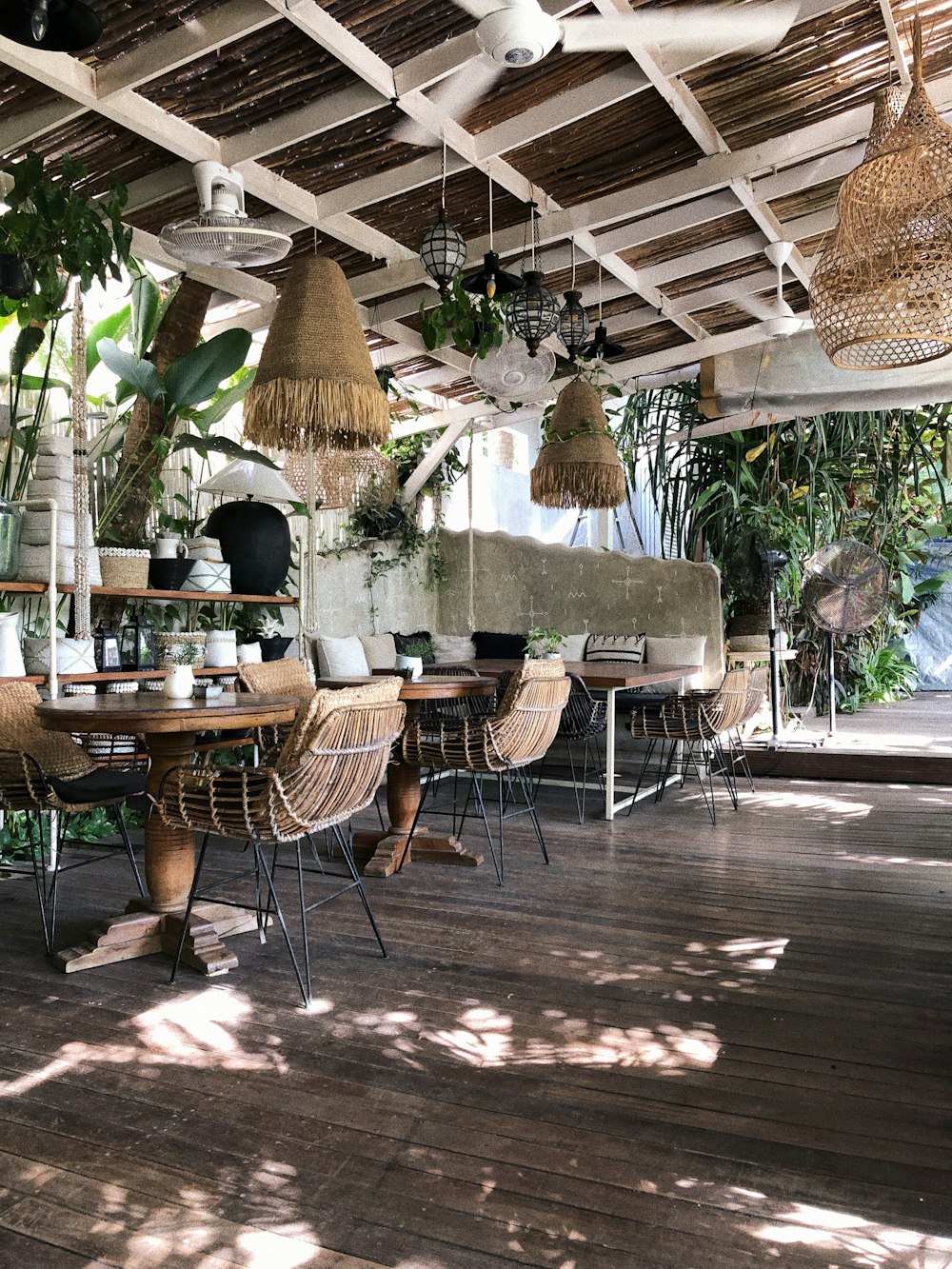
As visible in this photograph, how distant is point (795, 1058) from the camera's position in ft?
7.93

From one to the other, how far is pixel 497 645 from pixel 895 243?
5760 millimetres

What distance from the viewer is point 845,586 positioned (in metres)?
7.11

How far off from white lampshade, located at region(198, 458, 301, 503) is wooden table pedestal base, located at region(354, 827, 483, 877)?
7.89ft

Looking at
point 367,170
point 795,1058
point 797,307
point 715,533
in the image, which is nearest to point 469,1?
point 367,170

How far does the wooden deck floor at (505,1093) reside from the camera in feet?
5.65

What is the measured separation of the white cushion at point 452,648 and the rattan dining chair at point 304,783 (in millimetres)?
5693

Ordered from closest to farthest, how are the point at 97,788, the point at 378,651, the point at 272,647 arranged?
the point at 97,788, the point at 272,647, the point at 378,651

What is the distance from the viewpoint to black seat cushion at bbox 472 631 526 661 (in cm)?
877

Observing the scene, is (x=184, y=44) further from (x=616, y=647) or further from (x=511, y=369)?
(x=616, y=647)

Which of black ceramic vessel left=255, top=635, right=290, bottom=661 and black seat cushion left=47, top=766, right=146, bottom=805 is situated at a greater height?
black ceramic vessel left=255, top=635, right=290, bottom=661

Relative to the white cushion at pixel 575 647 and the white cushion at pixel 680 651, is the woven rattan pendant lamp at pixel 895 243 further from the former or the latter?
the white cushion at pixel 575 647

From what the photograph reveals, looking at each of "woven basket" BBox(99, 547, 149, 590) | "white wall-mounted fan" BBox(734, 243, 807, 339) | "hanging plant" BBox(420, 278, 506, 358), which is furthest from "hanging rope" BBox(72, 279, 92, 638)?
"white wall-mounted fan" BBox(734, 243, 807, 339)

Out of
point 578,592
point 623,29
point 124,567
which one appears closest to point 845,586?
point 578,592

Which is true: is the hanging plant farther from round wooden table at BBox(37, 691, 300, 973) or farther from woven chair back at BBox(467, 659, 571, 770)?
round wooden table at BBox(37, 691, 300, 973)
